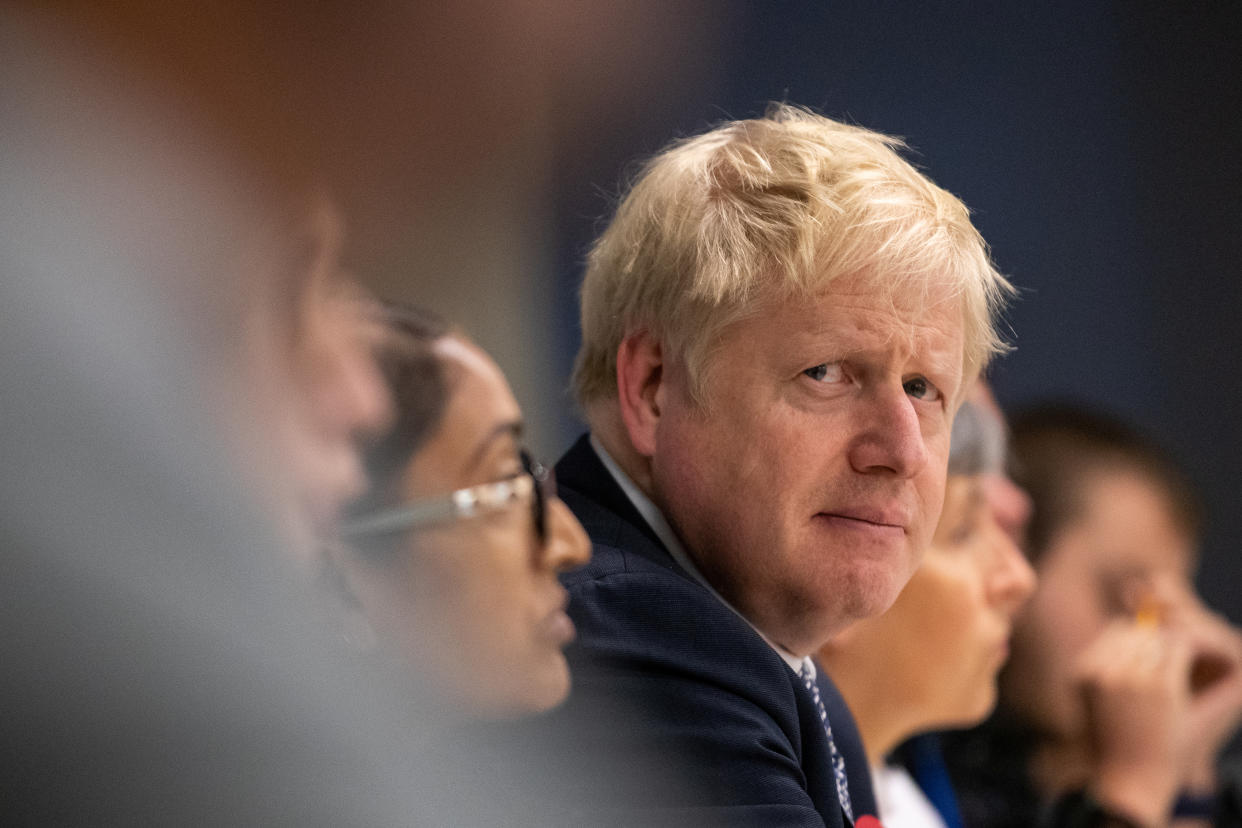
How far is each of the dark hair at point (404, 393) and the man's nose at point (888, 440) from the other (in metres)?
0.41

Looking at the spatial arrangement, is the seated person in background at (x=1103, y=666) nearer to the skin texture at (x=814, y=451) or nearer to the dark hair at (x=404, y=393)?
the skin texture at (x=814, y=451)

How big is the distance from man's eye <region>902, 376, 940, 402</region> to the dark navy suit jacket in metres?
0.24

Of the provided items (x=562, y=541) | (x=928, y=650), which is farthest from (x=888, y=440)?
(x=928, y=650)

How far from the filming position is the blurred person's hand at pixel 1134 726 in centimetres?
218

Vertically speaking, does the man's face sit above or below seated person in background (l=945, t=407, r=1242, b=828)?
above

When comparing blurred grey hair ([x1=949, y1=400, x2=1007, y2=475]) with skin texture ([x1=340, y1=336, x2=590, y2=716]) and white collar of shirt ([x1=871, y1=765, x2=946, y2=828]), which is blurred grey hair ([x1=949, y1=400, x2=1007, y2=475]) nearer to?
white collar of shirt ([x1=871, y1=765, x2=946, y2=828])

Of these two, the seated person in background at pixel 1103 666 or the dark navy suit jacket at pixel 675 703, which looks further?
the seated person in background at pixel 1103 666

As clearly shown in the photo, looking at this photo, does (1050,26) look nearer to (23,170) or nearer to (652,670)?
(652,670)

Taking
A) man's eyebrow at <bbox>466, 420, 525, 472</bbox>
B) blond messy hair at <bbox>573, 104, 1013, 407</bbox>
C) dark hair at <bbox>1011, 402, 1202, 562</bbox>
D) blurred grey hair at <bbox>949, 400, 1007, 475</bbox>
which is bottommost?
dark hair at <bbox>1011, 402, 1202, 562</bbox>

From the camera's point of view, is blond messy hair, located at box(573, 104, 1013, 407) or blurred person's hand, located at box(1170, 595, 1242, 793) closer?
blond messy hair, located at box(573, 104, 1013, 407)

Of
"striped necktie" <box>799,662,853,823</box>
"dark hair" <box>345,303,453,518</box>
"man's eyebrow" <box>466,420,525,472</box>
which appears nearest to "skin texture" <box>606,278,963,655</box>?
"striped necktie" <box>799,662,853,823</box>

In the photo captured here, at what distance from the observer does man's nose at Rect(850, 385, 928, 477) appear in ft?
3.06

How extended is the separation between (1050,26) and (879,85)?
21.9 inches

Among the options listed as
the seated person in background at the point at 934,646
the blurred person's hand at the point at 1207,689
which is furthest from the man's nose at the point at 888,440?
the blurred person's hand at the point at 1207,689
